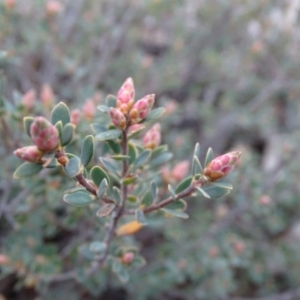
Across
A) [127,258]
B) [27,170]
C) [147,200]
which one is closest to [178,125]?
[127,258]

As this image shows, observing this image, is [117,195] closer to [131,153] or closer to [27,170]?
[131,153]

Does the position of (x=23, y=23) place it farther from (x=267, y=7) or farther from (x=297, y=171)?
(x=297, y=171)

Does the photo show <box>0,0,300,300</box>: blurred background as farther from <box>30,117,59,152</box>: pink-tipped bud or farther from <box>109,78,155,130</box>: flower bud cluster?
<box>30,117,59,152</box>: pink-tipped bud

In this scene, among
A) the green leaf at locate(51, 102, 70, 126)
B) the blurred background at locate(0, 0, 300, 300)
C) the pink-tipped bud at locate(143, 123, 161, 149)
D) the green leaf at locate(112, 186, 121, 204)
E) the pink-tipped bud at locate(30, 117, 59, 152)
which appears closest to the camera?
the pink-tipped bud at locate(30, 117, 59, 152)

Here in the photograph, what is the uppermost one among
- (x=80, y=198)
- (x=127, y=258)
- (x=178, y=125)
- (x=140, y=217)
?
(x=80, y=198)

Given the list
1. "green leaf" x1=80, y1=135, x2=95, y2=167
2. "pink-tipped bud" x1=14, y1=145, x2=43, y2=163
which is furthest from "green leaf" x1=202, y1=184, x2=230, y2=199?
"pink-tipped bud" x1=14, y1=145, x2=43, y2=163

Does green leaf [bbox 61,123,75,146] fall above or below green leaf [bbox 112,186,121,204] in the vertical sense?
above

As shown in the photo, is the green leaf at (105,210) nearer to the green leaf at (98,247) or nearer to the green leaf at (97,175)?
the green leaf at (97,175)
